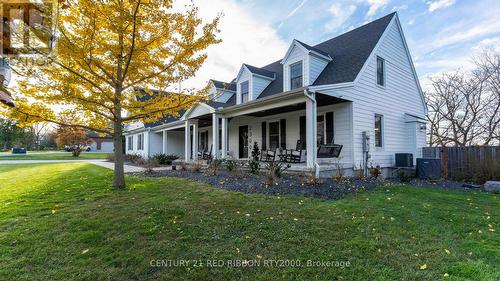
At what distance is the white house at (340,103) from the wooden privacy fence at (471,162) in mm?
1454

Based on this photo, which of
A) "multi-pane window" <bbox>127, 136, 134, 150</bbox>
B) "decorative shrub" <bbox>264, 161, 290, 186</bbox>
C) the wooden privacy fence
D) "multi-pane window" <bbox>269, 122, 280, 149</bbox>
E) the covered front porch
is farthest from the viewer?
"multi-pane window" <bbox>127, 136, 134, 150</bbox>

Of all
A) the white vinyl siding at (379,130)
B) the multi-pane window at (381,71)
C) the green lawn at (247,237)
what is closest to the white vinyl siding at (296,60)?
the multi-pane window at (381,71)

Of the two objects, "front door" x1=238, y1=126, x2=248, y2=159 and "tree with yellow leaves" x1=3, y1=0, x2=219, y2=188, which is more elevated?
"tree with yellow leaves" x1=3, y1=0, x2=219, y2=188

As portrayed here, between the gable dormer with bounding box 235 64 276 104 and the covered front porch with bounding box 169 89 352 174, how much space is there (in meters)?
1.24

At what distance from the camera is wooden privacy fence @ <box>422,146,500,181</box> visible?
9172 mm

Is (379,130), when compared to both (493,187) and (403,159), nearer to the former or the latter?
(403,159)

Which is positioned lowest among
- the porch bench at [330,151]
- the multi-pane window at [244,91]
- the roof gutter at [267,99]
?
the porch bench at [330,151]

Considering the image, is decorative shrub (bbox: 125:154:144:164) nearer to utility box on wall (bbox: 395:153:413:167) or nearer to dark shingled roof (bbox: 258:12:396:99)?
dark shingled roof (bbox: 258:12:396:99)

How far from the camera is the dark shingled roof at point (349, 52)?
10.0m

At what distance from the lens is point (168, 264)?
9.69 feet

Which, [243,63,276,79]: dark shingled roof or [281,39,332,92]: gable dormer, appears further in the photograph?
[243,63,276,79]: dark shingled roof

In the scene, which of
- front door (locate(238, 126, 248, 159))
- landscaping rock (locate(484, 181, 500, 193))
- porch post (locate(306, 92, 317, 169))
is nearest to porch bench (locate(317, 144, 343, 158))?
porch post (locate(306, 92, 317, 169))

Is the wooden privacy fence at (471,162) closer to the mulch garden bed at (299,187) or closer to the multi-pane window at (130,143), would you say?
the mulch garden bed at (299,187)

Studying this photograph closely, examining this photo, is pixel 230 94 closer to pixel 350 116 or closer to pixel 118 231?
pixel 350 116
